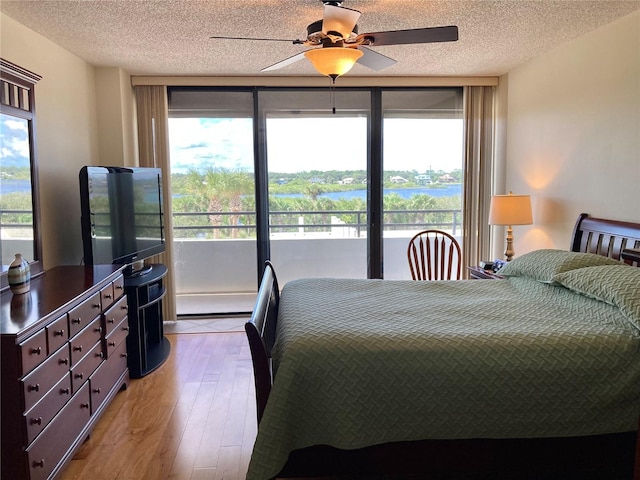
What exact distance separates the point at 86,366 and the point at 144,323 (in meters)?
1.13

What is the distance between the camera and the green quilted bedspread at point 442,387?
1.89m

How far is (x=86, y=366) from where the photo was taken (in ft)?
8.41

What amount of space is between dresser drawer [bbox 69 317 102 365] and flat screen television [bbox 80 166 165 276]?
66cm

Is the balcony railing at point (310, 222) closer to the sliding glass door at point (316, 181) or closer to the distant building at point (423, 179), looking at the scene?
the sliding glass door at point (316, 181)

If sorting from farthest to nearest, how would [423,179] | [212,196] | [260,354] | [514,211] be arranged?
[423,179]
[212,196]
[514,211]
[260,354]

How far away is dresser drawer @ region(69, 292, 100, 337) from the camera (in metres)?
2.36

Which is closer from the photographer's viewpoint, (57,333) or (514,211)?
(57,333)

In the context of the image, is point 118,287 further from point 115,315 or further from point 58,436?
point 58,436

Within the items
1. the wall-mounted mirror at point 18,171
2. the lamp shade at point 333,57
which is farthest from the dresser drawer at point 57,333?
the lamp shade at point 333,57

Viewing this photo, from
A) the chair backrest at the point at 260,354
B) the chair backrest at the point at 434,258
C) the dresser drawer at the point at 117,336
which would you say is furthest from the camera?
the chair backrest at the point at 434,258

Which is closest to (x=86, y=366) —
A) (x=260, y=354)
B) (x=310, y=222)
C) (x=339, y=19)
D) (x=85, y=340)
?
(x=85, y=340)

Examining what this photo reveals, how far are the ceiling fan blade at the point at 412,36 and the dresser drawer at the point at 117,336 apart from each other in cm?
233

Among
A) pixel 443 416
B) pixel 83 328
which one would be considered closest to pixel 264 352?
pixel 443 416

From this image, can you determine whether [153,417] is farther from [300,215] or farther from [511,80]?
[511,80]
